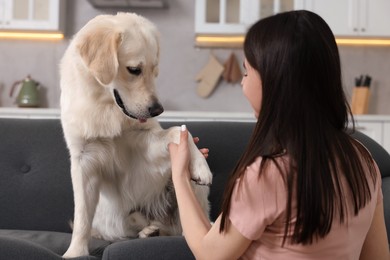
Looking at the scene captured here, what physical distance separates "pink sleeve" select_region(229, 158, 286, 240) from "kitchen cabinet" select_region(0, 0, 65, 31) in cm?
306

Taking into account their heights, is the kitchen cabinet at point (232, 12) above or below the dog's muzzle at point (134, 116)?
above

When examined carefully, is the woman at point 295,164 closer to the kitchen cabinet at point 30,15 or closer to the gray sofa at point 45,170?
the gray sofa at point 45,170

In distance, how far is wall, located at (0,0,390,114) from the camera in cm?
397

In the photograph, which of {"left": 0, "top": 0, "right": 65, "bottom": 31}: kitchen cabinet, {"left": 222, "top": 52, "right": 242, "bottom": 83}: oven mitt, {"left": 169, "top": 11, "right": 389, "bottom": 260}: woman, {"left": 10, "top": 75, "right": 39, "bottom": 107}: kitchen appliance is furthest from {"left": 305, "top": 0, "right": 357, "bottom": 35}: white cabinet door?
{"left": 169, "top": 11, "right": 389, "bottom": 260}: woman

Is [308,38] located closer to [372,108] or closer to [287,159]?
[287,159]

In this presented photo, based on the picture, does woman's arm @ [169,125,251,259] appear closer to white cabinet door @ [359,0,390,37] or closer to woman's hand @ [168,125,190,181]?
woman's hand @ [168,125,190,181]

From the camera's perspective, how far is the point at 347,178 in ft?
3.14

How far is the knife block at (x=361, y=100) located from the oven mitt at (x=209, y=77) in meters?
0.98

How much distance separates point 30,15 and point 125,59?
7.84ft

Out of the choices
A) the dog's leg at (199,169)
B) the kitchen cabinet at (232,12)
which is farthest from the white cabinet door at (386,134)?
the dog's leg at (199,169)

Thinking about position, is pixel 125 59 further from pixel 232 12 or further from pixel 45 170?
pixel 232 12

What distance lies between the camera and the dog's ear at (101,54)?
4.86 feet

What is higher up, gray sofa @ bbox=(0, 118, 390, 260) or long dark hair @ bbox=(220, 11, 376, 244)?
long dark hair @ bbox=(220, 11, 376, 244)

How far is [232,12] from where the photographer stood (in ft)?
12.2
